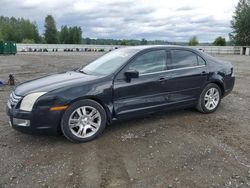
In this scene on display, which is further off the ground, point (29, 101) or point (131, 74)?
point (131, 74)

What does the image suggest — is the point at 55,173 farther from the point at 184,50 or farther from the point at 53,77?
the point at 184,50

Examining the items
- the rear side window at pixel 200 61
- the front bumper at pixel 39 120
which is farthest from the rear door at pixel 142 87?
the front bumper at pixel 39 120

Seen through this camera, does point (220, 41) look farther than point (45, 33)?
No

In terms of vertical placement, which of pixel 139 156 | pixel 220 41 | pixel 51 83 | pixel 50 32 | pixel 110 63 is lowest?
pixel 139 156

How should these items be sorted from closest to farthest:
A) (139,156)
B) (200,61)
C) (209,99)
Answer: (139,156), (200,61), (209,99)

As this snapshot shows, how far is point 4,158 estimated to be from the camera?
3883 millimetres

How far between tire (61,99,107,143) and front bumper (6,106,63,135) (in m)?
0.12

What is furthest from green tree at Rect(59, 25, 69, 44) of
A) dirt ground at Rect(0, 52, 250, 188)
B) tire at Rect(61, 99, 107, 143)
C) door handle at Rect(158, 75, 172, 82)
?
tire at Rect(61, 99, 107, 143)

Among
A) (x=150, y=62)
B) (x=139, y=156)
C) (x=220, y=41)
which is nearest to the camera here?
(x=139, y=156)

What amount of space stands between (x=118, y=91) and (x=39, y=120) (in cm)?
137

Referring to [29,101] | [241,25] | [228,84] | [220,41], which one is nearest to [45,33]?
[220,41]

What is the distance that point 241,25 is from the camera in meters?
55.4

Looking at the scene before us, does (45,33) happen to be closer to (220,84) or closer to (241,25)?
(241,25)

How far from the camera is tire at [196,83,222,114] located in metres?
5.78
